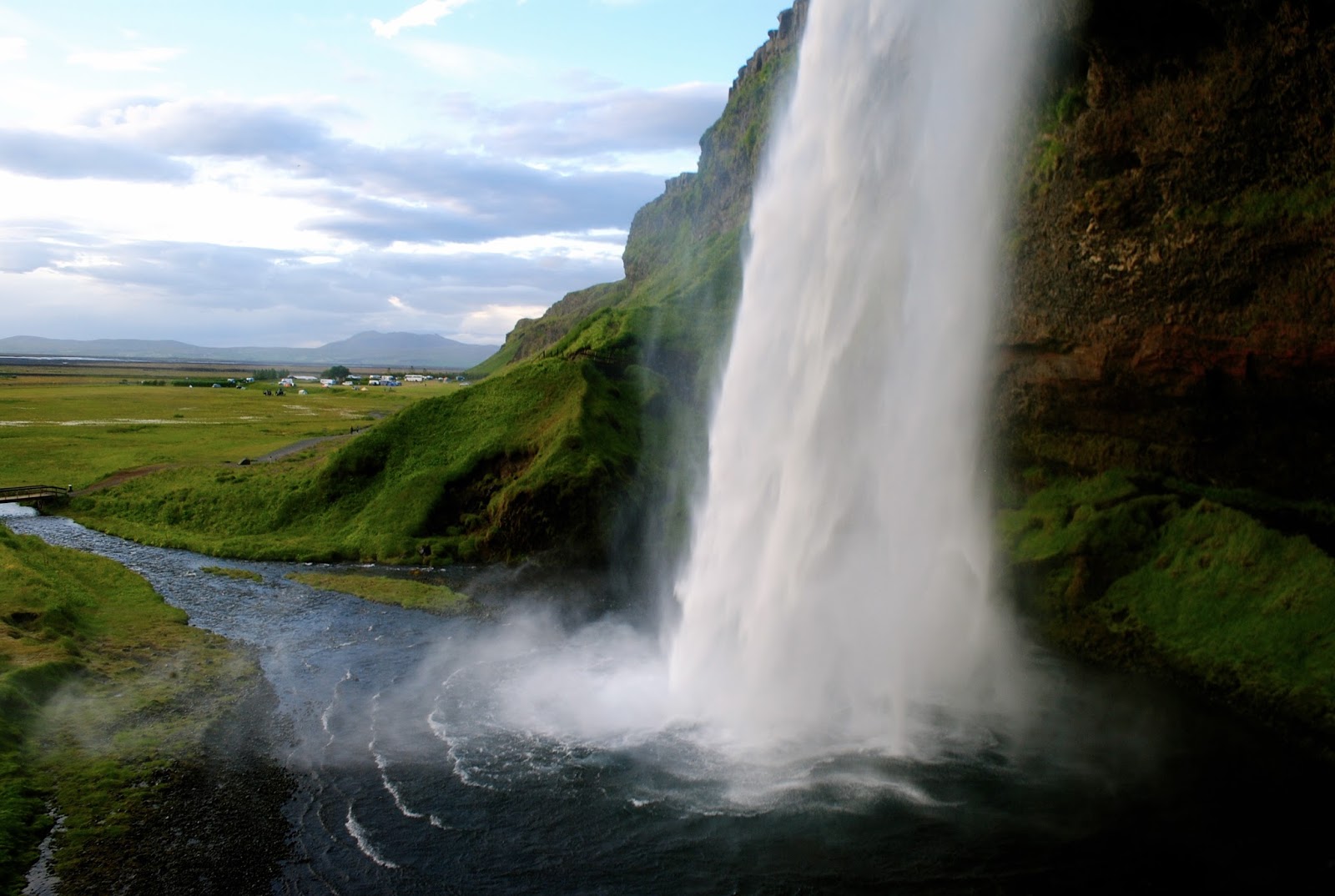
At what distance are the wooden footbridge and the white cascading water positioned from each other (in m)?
37.4

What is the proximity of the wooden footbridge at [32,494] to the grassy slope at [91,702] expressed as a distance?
18865 millimetres

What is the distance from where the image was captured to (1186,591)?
83.9ft

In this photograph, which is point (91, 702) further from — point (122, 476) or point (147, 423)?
point (147, 423)

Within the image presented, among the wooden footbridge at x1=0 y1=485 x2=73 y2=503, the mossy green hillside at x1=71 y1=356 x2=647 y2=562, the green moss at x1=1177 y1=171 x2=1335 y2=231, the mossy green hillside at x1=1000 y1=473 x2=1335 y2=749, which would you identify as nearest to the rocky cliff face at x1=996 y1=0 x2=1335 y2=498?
the green moss at x1=1177 y1=171 x2=1335 y2=231

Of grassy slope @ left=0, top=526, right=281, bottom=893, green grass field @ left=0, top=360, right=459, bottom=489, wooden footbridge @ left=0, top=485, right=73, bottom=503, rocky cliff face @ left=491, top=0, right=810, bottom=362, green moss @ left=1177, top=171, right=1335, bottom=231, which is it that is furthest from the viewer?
rocky cliff face @ left=491, top=0, right=810, bottom=362

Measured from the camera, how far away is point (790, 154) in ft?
87.6

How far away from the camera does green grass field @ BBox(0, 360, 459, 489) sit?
57.8 meters

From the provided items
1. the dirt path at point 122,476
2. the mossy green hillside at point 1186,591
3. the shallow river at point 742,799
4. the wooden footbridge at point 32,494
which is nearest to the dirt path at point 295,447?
the dirt path at point 122,476

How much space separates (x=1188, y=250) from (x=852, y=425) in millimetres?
11044

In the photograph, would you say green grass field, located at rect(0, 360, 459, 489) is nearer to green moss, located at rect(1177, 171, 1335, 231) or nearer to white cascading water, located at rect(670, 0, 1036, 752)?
white cascading water, located at rect(670, 0, 1036, 752)

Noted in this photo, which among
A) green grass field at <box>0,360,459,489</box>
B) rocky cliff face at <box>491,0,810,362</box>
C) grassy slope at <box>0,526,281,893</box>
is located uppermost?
rocky cliff face at <box>491,0,810,362</box>

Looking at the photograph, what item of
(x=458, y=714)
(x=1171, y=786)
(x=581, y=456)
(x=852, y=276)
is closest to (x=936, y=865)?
(x=1171, y=786)

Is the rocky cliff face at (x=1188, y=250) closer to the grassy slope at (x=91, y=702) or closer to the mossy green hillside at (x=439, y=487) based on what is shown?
the mossy green hillside at (x=439, y=487)

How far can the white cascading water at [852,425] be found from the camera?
23219 mm
